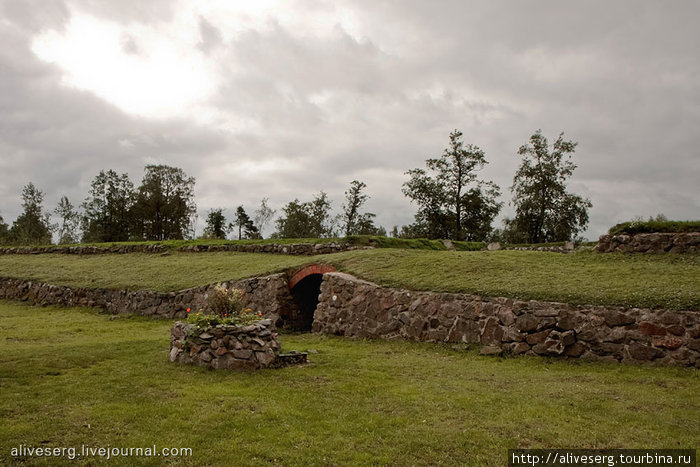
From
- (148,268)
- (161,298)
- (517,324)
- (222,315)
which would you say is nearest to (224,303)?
(222,315)

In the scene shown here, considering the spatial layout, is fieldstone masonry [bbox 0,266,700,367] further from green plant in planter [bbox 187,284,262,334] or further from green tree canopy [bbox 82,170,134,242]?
green tree canopy [bbox 82,170,134,242]

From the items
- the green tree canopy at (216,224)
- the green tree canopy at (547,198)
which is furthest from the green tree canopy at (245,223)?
the green tree canopy at (547,198)

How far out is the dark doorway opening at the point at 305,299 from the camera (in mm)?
17359

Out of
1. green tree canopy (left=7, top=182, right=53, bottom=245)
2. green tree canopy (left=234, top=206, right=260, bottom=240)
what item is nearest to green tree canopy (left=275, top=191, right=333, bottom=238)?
green tree canopy (left=234, top=206, right=260, bottom=240)

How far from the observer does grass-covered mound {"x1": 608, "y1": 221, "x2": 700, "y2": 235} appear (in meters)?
15.2

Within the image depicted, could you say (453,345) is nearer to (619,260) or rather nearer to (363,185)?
(619,260)

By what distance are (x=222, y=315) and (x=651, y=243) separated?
13991 mm

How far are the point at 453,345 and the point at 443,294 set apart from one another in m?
1.52

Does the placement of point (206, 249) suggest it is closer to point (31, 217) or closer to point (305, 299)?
point (305, 299)

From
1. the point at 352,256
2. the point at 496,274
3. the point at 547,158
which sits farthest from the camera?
the point at 547,158

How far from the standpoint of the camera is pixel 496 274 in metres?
13.7

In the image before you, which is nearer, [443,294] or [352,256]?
[443,294]

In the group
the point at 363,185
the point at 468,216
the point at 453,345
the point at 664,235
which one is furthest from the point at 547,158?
the point at 453,345

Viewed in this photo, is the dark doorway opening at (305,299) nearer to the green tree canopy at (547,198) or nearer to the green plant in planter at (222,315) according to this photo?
the green plant in planter at (222,315)
